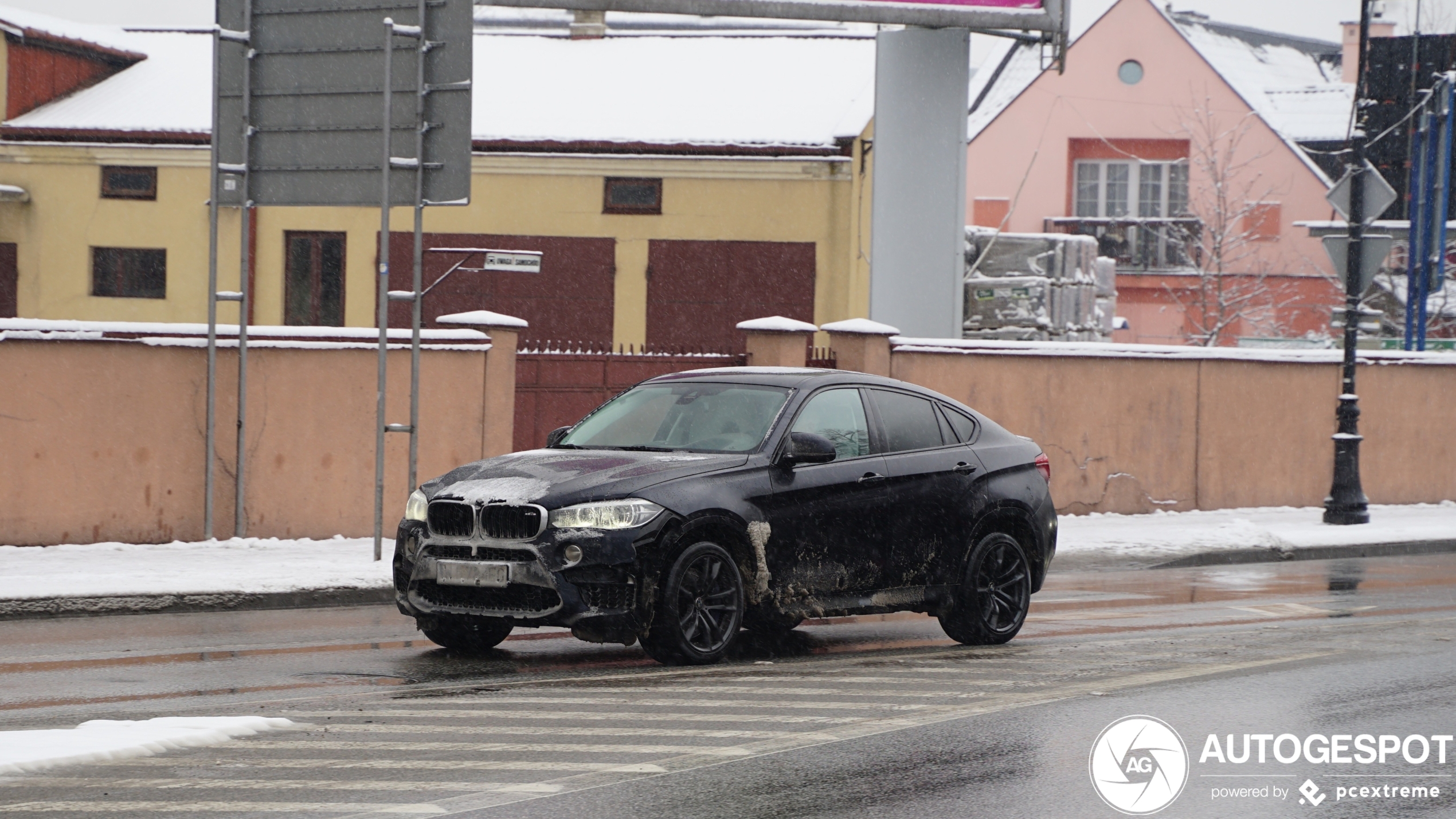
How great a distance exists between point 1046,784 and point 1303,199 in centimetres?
3552

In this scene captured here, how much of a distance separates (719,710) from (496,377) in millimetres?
9017

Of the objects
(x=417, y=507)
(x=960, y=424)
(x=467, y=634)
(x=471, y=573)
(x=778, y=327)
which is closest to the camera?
(x=471, y=573)

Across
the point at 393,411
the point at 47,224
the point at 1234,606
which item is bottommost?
the point at 1234,606

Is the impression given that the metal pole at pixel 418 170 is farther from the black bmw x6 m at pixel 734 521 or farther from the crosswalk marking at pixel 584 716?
the crosswalk marking at pixel 584 716

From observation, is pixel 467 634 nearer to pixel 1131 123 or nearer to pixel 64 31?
pixel 64 31

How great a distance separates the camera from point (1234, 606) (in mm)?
13008

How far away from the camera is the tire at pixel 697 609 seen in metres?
9.05

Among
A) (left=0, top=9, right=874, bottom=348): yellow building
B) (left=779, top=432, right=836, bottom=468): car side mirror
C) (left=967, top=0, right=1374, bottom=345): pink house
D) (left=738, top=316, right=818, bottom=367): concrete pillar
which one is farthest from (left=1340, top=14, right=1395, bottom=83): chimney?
(left=779, top=432, right=836, bottom=468): car side mirror

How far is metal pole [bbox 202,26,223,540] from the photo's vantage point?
1475cm

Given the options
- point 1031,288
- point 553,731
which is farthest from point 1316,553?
point 553,731

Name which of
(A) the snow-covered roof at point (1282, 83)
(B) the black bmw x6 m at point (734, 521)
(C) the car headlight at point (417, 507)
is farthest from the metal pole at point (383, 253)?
(A) the snow-covered roof at point (1282, 83)

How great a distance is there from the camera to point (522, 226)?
27.7 metres

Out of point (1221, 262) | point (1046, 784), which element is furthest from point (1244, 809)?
point (1221, 262)

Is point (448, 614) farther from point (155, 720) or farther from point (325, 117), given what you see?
point (325, 117)
